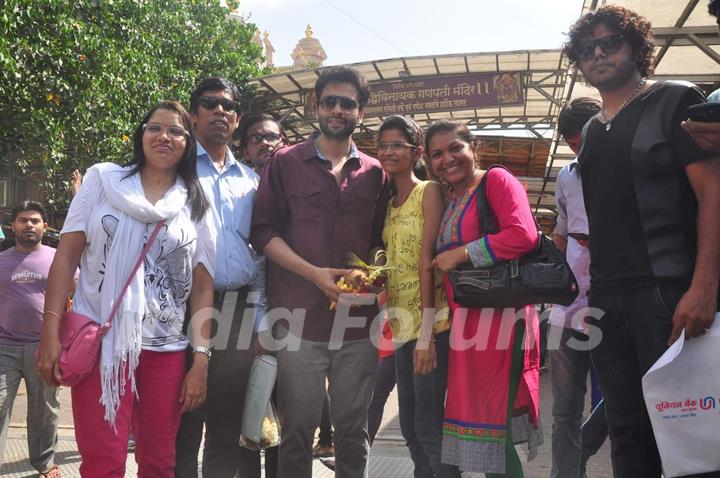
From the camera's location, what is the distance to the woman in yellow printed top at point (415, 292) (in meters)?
3.41

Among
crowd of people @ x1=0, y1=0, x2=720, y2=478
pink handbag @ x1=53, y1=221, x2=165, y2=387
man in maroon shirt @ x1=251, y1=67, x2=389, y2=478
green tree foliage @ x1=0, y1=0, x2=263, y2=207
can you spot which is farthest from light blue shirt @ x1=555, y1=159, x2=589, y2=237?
green tree foliage @ x1=0, y1=0, x2=263, y2=207

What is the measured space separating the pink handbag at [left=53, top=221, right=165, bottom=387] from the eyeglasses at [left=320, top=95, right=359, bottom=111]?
1241 mm

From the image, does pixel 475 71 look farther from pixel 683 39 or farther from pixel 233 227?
pixel 233 227

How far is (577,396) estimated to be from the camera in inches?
157

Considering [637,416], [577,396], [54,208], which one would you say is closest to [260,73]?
[54,208]

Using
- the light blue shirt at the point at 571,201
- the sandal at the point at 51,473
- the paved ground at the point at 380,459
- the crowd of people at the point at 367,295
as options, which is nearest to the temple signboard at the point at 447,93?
the paved ground at the point at 380,459

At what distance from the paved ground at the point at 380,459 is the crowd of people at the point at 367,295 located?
0.91m

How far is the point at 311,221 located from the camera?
3.33 metres

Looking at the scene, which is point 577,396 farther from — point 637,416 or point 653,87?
point 653,87

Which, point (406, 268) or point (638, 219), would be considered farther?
point (406, 268)

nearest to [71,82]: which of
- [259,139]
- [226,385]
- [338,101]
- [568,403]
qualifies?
[259,139]

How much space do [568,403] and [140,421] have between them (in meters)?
2.41

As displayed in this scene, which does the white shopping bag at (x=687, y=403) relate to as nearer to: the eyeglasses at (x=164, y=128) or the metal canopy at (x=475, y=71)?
the eyeglasses at (x=164, y=128)

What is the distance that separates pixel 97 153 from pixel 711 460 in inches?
420
